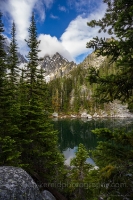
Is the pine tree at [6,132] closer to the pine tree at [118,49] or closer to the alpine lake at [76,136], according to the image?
the pine tree at [118,49]

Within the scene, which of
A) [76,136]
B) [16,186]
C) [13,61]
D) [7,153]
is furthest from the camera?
[76,136]

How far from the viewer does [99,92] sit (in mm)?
5965

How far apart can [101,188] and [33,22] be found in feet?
65.3

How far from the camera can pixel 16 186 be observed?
8844 millimetres

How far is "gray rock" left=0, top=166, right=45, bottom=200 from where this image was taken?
8383 mm

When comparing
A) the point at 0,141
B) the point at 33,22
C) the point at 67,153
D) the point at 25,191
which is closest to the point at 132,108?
the point at 25,191

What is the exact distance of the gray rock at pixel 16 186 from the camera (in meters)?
8.38

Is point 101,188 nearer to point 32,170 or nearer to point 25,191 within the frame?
point 25,191

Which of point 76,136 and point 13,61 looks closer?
point 13,61

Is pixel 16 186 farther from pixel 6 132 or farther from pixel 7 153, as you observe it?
pixel 6 132

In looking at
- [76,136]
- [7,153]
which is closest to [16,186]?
[7,153]

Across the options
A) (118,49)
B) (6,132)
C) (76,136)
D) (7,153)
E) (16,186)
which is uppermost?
(118,49)

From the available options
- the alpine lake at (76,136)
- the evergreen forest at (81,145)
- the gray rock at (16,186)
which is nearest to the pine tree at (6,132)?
the evergreen forest at (81,145)

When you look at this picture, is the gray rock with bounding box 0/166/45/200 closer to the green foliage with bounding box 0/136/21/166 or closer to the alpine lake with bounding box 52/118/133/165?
the green foliage with bounding box 0/136/21/166
